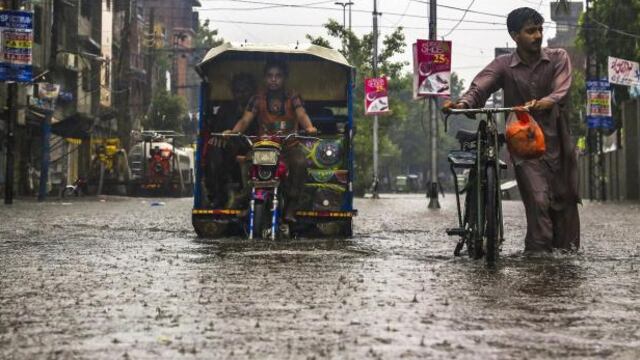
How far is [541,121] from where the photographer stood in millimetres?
9305

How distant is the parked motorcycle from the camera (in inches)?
462

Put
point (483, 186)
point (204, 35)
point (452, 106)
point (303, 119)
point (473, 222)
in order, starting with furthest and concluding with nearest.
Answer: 1. point (204, 35)
2. point (303, 119)
3. point (473, 222)
4. point (452, 106)
5. point (483, 186)

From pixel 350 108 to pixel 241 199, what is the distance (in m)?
1.64

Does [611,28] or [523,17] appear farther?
[611,28]

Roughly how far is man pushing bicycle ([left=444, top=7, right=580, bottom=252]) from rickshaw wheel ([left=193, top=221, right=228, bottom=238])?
419cm

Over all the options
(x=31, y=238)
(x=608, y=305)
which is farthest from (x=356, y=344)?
(x=31, y=238)

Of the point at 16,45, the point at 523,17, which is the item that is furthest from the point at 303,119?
the point at 16,45

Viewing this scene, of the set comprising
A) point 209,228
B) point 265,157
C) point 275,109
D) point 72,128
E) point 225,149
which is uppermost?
point 72,128

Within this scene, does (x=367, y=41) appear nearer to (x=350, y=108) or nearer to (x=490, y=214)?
(x=350, y=108)

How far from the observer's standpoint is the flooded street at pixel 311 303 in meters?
4.48

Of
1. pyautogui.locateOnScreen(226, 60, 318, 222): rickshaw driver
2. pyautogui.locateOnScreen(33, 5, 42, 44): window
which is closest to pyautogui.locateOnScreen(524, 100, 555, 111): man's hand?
pyautogui.locateOnScreen(226, 60, 318, 222): rickshaw driver

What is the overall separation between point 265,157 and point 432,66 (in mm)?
15684

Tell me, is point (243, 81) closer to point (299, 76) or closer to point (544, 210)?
point (299, 76)

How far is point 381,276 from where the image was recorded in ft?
24.6
